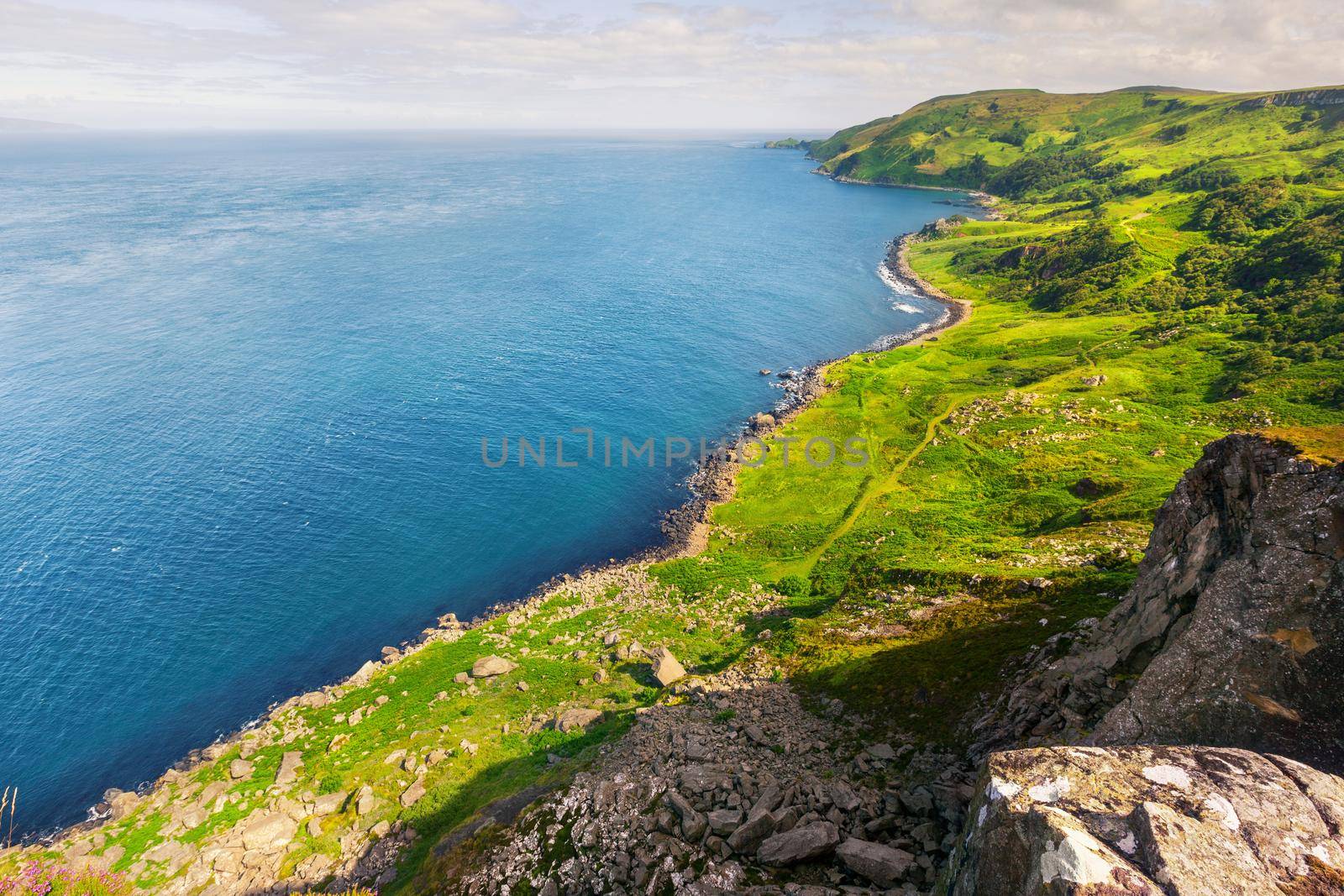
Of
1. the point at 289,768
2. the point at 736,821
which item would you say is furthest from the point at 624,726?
the point at 289,768

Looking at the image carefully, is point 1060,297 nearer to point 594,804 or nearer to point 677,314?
point 677,314

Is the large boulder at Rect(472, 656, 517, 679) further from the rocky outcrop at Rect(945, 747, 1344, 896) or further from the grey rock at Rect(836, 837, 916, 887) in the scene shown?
the rocky outcrop at Rect(945, 747, 1344, 896)

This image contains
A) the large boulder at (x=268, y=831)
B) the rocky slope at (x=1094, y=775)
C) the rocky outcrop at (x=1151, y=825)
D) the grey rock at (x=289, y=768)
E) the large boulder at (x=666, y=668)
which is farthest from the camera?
the large boulder at (x=666, y=668)

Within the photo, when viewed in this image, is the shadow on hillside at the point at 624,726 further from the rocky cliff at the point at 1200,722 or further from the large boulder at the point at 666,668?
the large boulder at the point at 666,668

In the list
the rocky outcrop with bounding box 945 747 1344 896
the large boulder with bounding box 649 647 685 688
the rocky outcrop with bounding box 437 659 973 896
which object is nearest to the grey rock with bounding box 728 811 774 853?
the rocky outcrop with bounding box 437 659 973 896

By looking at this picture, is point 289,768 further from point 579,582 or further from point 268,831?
point 579,582

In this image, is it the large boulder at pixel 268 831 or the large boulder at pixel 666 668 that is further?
the large boulder at pixel 666 668

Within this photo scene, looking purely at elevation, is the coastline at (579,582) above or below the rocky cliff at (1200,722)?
below

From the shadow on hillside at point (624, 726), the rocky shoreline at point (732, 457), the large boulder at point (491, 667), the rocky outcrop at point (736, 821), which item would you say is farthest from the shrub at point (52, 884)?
the rocky shoreline at point (732, 457)
